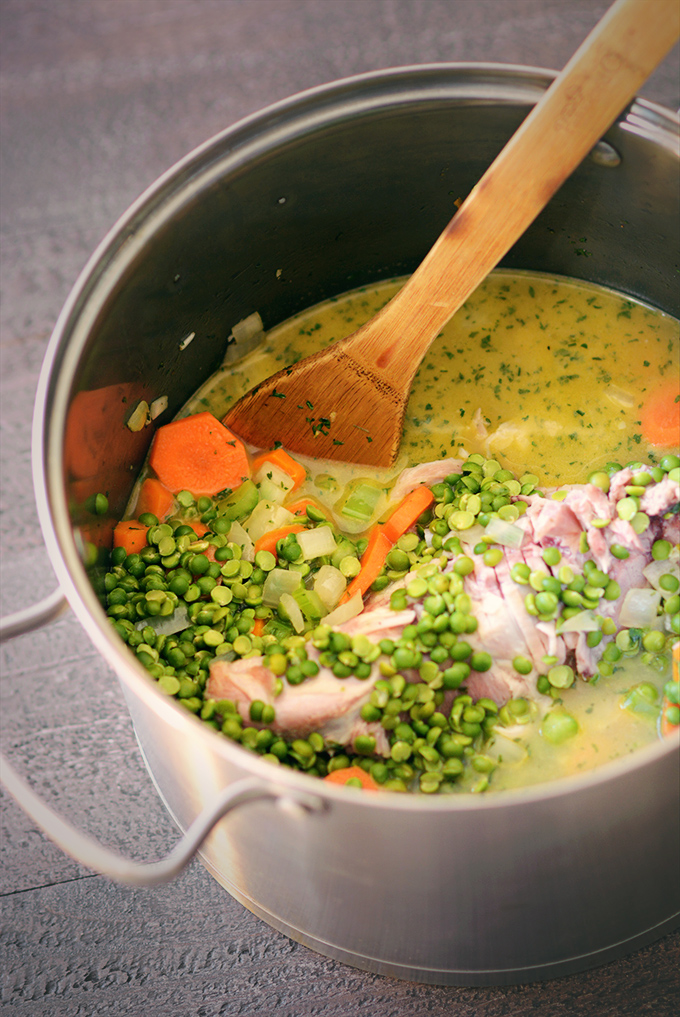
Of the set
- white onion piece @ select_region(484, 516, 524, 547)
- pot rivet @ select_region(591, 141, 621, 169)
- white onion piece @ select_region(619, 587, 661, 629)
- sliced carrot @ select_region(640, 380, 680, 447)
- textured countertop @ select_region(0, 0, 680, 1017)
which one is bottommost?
textured countertop @ select_region(0, 0, 680, 1017)

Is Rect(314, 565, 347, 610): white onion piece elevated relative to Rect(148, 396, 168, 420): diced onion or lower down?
elevated

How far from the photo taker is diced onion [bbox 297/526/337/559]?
189cm

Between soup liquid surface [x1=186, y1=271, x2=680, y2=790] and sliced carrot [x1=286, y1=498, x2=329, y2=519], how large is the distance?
Result: 2 cm

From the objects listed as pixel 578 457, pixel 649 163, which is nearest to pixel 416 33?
pixel 649 163

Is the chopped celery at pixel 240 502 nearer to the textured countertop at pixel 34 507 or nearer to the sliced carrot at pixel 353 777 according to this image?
the textured countertop at pixel 34 507

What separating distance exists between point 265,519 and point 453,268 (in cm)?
68

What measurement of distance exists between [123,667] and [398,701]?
548 millimetres

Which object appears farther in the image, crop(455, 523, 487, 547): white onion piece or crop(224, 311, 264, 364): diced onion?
crop(224, 311, 264, 364): diced onion

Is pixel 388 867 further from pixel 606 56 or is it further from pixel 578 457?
pixel 606 56

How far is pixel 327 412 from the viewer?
2041mm

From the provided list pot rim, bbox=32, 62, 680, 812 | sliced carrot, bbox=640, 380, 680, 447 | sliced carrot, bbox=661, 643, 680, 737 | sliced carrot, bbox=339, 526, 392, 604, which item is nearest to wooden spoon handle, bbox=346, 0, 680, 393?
pot rim, bbox=32, 62, 680, 812

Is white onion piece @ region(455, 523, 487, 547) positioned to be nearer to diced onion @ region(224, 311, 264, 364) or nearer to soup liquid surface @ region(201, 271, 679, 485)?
soup liquid surface @ region(201, 271, 679, 485)

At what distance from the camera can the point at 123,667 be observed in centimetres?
125

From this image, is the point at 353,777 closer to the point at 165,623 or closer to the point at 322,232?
the point at 165,623
